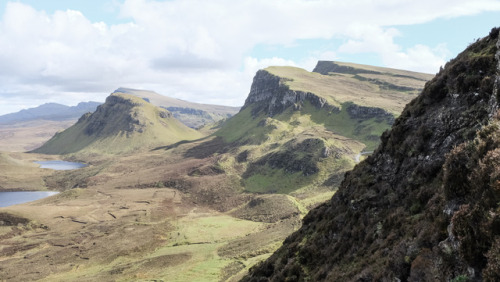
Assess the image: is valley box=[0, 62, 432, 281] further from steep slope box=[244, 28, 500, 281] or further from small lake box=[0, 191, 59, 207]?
steep slope box=[244, 28, 500, 281]

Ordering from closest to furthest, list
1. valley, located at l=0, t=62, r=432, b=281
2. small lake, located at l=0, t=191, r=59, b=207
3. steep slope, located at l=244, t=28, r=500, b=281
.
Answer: steep slope, located at l=244, t=28, r=500, b=281 < valley, located at l=0, t=62, r=432, b=281 < small lake, located at l=0, t=191, r=59, b=207

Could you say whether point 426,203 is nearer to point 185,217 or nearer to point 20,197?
point 185,217

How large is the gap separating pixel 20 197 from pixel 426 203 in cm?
22742

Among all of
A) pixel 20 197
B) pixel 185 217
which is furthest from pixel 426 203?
pixel 20 197

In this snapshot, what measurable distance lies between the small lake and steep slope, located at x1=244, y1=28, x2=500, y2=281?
193979mm

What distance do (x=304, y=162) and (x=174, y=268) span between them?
3717 inches

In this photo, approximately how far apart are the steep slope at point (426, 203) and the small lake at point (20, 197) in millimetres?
193979

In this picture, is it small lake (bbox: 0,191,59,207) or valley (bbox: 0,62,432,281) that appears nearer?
valley (bbox: 0,62,432,281)

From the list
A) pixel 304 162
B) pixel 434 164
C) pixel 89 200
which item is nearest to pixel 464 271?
→ pixel 434 164

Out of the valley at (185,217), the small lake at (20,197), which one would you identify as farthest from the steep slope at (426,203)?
the small lake at (20,197)

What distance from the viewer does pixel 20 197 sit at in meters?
184

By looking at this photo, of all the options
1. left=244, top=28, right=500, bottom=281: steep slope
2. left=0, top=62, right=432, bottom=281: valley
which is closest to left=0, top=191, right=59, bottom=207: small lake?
left=0, top=62, right=432, bottom=281: valley

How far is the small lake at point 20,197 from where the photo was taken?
565 feet

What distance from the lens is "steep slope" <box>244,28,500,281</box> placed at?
1064cm
